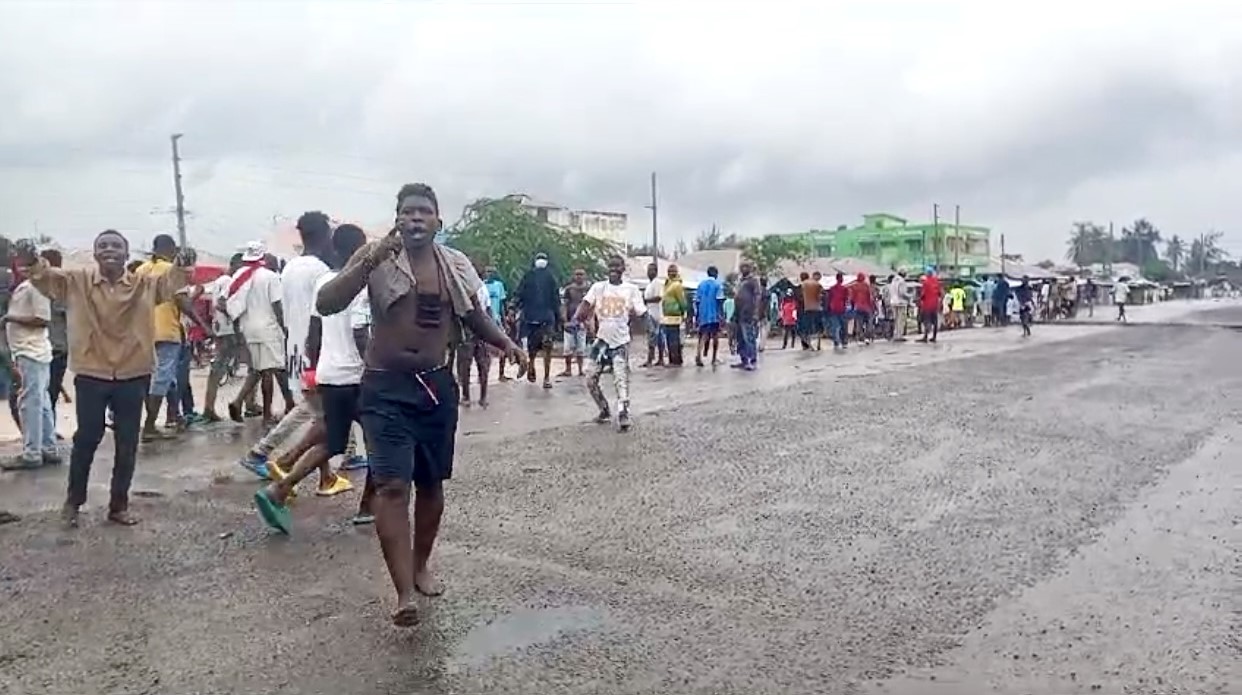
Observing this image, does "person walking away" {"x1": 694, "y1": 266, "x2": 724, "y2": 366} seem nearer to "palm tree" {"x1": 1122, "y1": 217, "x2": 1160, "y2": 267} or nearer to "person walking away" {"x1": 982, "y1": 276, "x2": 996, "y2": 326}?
"person walking away" {"x1": 982, "y1": 276, "x2": 996, "y2": 326}

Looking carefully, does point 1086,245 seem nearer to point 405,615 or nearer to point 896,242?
point 896,242

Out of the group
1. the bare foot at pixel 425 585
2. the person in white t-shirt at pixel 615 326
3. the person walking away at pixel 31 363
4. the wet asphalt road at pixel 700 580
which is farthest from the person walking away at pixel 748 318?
the bare foot at pixel 425 585

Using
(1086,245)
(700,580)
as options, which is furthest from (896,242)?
(700,580)

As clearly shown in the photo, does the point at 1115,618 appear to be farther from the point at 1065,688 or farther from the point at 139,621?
the point at 139,621

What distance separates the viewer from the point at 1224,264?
158625mm

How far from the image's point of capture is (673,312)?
1891cm

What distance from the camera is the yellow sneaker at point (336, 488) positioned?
25.3ft

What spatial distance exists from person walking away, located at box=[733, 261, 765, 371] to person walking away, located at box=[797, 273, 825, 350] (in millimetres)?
4463

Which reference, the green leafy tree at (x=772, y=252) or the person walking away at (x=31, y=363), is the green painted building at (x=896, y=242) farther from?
A: the person walking away at (x=31, y=363)

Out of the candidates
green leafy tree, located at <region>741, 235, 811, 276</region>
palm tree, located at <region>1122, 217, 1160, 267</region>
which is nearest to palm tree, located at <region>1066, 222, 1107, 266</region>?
palm tree, located at <region>1122, 217, 1160, 267</region>

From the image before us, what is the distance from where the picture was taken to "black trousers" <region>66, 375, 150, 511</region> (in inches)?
269

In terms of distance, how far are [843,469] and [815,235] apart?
9815cm

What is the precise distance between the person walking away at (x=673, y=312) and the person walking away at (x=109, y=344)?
12.1 m

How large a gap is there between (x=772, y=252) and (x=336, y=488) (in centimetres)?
4772
